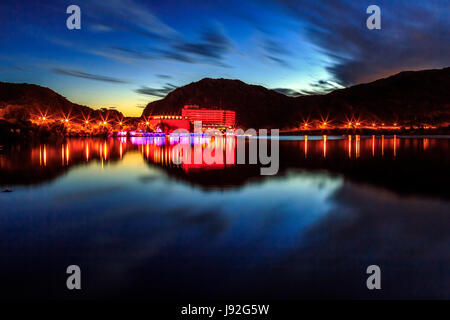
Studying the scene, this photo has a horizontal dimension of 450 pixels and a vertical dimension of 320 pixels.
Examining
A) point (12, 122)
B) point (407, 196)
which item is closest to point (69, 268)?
point (407, 196)

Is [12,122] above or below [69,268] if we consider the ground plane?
above

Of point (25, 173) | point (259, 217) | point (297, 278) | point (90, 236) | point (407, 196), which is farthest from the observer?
point (25, 173)

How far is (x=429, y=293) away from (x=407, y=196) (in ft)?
27.4

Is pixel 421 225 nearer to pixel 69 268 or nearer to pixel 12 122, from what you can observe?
pixel 69 268

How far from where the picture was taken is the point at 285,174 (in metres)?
18.6

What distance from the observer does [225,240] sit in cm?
718

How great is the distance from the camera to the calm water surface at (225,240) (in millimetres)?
5055

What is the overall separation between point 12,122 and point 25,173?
47423 millimetres

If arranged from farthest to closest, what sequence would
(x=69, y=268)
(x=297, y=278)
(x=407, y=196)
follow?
(x=407, y=196) < (x=69, y=268) < (x=297, y=278)

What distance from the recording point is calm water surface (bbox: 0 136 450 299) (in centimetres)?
505
